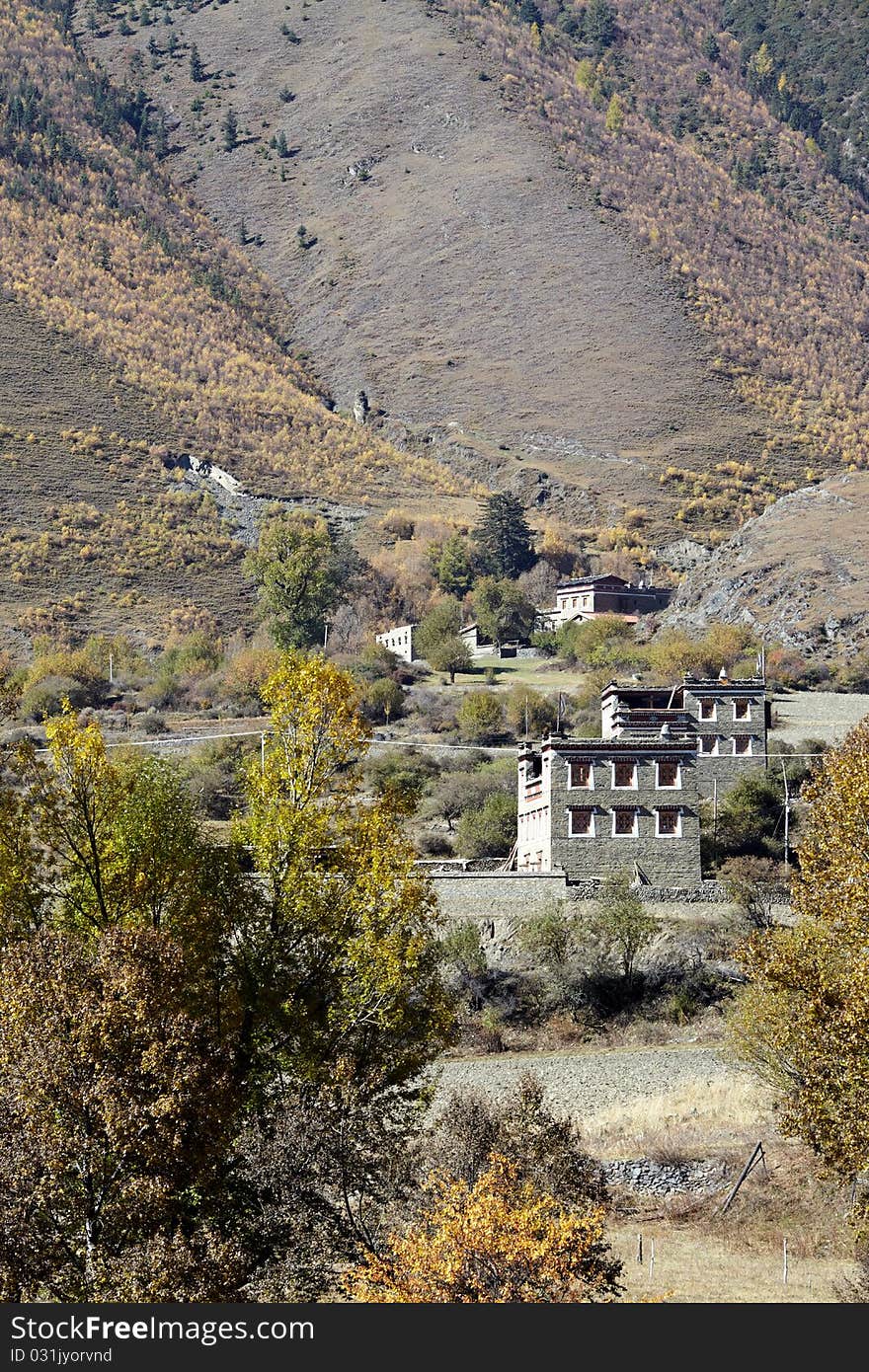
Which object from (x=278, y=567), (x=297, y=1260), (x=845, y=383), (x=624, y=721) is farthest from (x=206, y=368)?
(x=297, y=1260)

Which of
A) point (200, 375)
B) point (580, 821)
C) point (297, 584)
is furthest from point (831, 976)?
point (200, 375)

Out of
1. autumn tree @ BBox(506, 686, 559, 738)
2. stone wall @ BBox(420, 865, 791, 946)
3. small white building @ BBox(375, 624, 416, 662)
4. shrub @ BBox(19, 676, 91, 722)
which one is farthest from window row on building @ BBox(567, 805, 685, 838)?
small white building @ BBox(375, 624, 416, 662)

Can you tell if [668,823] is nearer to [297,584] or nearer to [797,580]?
[797,580]

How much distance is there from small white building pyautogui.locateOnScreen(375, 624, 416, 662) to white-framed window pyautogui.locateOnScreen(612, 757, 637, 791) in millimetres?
43485

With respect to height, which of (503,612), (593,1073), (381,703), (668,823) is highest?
(503,612)

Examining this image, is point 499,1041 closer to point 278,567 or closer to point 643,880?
point 643,880

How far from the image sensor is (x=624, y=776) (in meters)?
49.5

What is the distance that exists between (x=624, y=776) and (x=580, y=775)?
1.26 metres

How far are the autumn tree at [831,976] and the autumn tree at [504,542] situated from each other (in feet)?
299

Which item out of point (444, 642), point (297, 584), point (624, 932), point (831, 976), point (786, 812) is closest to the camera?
point (831, 976)

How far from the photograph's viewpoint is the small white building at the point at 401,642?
93.6m

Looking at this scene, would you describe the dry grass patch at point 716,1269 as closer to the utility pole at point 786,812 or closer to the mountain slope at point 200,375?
the utility pole at point 786,812

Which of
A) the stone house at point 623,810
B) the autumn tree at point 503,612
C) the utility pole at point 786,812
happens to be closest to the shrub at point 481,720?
the utility pole at point 786,812

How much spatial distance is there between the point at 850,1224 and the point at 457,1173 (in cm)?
724
